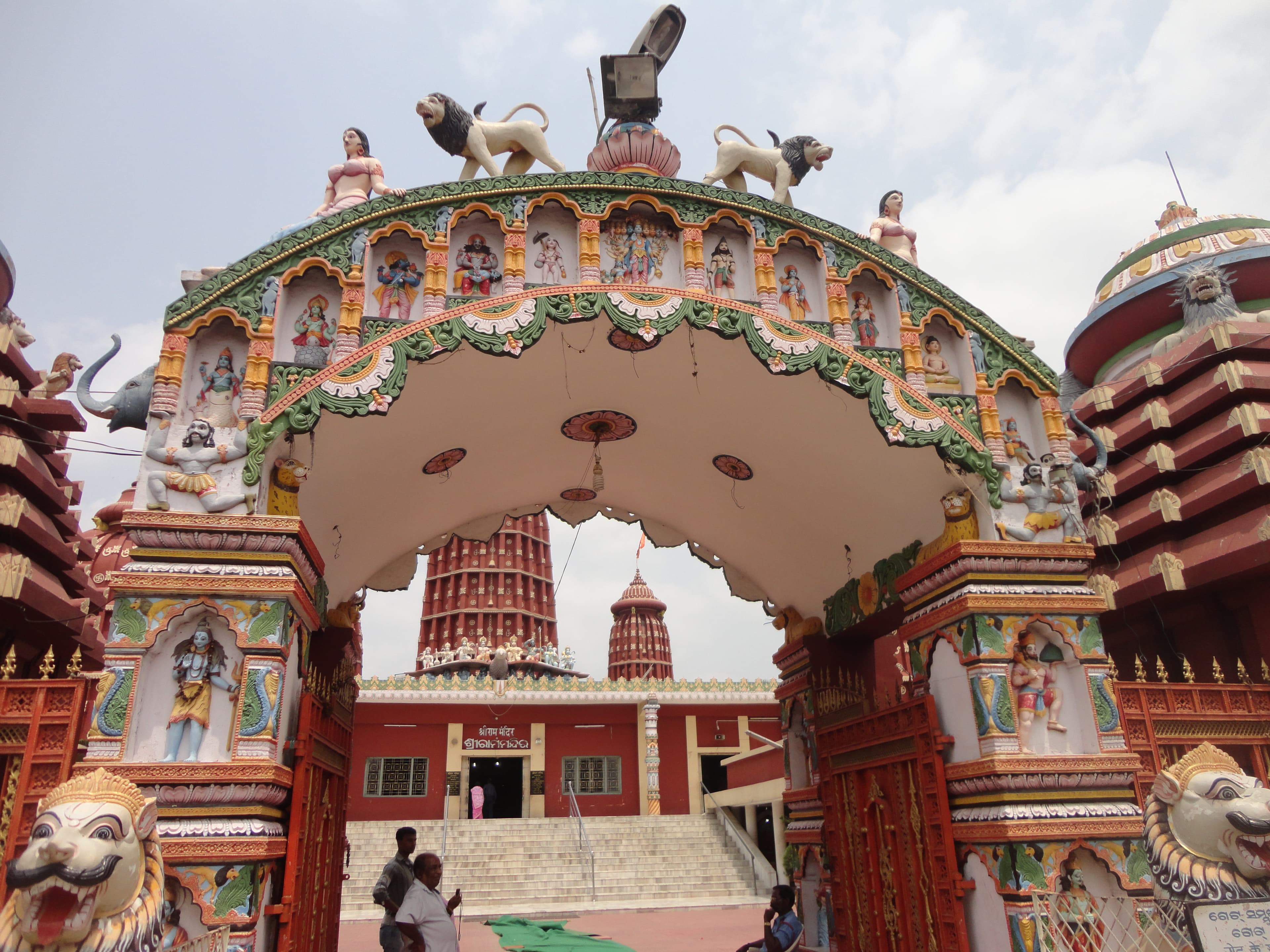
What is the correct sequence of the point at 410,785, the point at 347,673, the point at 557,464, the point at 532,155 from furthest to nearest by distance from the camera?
1. the point at 410,785
2. the point at 557,464
3. the point at 347,673
4. the point at 532,155

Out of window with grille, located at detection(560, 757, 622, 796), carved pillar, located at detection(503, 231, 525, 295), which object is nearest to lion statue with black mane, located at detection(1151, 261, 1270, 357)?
carved pillar, located at detection(503, 231, 525, 295)

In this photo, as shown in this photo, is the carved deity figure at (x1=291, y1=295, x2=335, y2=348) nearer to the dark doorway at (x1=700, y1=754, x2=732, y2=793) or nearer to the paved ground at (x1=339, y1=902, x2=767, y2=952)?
the paved ground at (x1=339, y1=902, x2=767, y2=952)

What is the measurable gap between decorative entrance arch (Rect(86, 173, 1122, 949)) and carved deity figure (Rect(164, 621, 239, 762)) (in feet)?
0.23

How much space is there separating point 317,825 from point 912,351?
6.66m

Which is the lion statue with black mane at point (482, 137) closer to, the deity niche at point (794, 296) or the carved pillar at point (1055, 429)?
the deity niche at point (794, 296)

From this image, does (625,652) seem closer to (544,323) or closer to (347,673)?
(347,673)

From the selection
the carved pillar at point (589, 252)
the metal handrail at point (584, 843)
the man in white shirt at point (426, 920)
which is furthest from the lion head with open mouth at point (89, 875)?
the metal handrail at point (584, 843)

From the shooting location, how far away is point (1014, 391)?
8320 mm

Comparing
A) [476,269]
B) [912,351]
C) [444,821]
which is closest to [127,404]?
[476,269]

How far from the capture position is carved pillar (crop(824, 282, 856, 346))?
25.4 feet

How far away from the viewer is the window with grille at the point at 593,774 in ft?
75.7

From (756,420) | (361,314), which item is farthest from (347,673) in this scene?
(756,420)

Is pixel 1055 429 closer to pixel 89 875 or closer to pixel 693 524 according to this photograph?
pixel 693 524

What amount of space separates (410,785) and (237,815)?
17.5 meters
